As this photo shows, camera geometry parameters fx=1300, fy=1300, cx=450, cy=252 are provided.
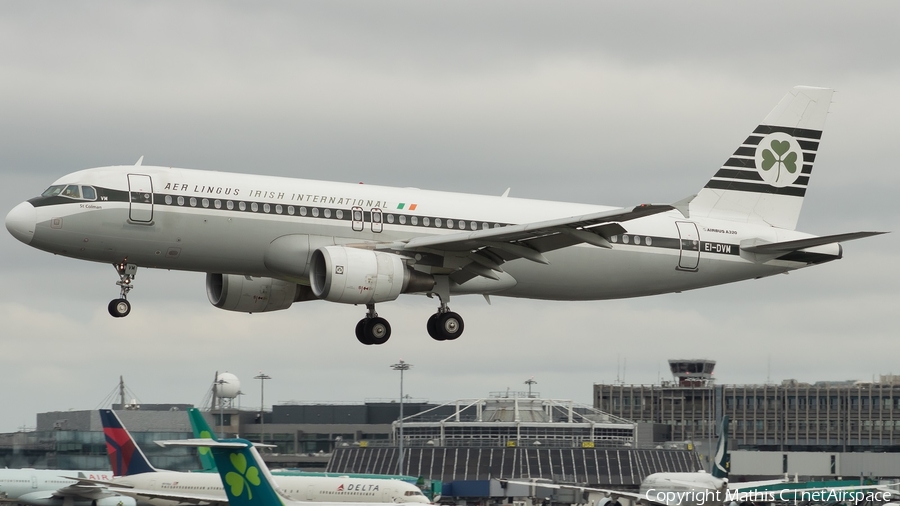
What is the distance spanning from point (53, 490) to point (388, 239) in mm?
Answer: 33475

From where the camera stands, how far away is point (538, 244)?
4384 cm

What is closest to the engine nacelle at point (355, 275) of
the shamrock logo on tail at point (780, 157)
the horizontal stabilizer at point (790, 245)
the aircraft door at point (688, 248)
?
the aircraft door at point (688, 248)

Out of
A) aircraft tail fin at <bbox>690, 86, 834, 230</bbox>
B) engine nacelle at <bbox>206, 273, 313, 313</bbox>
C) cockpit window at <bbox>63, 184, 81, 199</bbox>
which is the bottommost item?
engine nacelle at <bbox>206, 273, 313, 313</bbox>

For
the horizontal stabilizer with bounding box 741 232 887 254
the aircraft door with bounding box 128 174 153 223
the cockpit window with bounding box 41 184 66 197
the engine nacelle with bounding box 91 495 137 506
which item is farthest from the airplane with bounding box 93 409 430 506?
the cockpit window with bounding box 41 184 66 197

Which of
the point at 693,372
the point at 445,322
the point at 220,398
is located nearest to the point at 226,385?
the point at 220,398

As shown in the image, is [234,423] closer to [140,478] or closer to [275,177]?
[140,478]

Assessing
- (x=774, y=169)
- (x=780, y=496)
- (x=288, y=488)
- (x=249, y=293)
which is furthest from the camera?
(x=780, y=496)

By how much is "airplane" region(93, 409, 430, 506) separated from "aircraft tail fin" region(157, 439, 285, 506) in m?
12.6

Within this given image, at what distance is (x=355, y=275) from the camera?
42.0 metres

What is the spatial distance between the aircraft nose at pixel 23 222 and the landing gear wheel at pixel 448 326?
46.2ft

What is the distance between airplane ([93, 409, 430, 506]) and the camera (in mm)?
57312

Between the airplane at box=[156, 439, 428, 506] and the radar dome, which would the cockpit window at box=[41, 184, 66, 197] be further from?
the radar dome

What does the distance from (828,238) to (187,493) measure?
29.6 meters

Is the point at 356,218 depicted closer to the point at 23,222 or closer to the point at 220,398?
the point at 23,222
